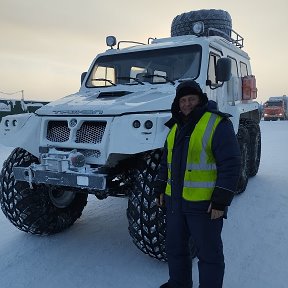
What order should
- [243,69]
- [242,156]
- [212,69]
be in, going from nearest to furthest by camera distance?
[212,69]
[242,156]
[243,69]

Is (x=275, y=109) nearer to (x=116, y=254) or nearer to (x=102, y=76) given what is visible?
(x=102, y=76)

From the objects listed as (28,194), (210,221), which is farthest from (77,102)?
(210,221)

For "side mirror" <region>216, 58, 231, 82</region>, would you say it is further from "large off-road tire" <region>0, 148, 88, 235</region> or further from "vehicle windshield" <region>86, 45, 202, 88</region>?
"large off-road tire" <region>0, 148, 88, 235</region>

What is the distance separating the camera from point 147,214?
299 cm

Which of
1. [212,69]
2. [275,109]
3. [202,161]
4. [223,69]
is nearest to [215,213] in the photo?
[202,161]

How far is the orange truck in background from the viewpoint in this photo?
27062mm

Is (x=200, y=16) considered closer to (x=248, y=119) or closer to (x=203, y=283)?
(x=248, y=119)

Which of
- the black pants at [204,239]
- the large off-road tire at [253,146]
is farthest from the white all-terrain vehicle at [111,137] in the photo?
the large off-road tire at [253,146]

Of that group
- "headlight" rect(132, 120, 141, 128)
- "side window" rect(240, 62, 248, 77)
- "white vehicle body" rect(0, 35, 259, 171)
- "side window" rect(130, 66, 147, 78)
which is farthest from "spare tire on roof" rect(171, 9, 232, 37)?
"headlight" rect(132, 120, 141, 128)

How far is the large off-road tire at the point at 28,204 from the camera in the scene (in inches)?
144

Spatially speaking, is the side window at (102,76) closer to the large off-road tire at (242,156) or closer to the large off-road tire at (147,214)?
the large off-road tire at (147,214)

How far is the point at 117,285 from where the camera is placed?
9.74 ft

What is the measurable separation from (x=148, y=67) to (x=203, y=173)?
93.4 inches

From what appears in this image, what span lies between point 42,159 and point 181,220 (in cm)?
149
